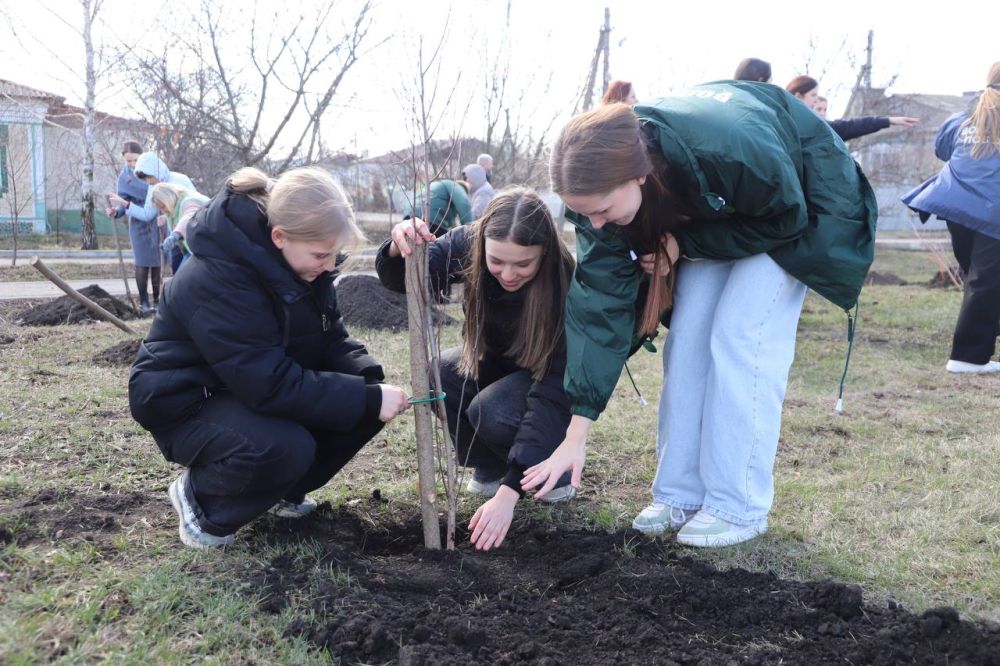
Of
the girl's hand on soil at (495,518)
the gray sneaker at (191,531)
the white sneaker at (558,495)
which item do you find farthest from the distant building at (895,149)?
the gray sneaker at (191,531)

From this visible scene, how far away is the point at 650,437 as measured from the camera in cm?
413

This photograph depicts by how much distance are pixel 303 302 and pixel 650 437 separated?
2.14m

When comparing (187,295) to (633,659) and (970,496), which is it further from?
(970,496)

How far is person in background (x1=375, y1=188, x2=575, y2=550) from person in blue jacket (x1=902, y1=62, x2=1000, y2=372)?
3.99 m

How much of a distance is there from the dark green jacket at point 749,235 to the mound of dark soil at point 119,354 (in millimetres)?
4092

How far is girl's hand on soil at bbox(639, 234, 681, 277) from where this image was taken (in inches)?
105

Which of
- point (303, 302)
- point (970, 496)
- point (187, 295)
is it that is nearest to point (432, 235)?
point (303, 302)

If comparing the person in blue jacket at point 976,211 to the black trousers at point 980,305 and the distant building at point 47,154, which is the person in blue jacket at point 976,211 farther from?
the distant building at point 47,154

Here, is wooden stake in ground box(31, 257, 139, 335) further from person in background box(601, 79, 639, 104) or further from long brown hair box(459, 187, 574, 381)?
person in background box(601, 79, 639, 104)

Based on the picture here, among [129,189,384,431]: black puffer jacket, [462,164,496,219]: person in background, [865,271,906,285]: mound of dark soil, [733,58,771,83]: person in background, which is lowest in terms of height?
[865,271,906,285]: mound of dark soil

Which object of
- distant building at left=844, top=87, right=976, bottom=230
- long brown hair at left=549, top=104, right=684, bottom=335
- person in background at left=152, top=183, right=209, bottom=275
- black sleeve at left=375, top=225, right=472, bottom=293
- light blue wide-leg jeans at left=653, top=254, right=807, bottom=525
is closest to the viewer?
long brown hair at left=549, top=104, right=684, bottom=335

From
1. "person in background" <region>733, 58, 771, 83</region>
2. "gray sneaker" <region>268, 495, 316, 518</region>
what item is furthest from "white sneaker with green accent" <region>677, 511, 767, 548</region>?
"person in background" <region>733, 58, 771, 83</region>

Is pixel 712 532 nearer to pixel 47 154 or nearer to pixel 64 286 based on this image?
pixel 64 286

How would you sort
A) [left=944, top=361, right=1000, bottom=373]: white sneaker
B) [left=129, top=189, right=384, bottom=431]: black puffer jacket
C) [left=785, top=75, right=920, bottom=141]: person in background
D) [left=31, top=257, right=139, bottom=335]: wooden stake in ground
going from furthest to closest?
[left=944, top=361, right=1000, bottom=373]: white sneaker < [left=785, top=75, right=920, bottom=141]: person in background < [left=31, top=257, right=139, bottom=335]: wooden stake in ground < [left=129, top=189, right=384, bottom=431]: black puffer jacket
